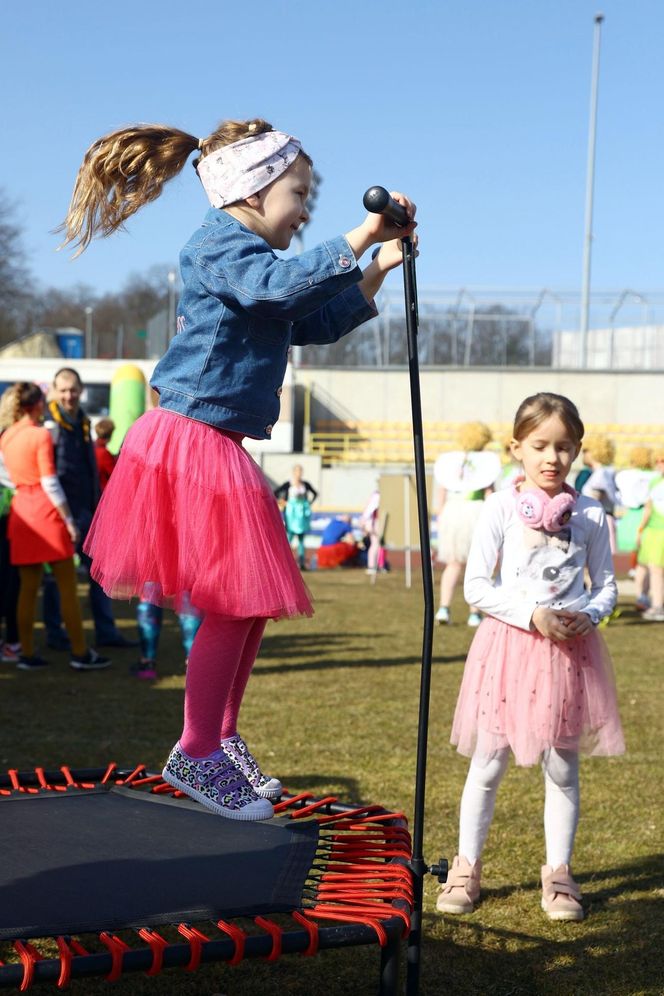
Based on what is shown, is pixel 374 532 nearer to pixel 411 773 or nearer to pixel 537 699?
pixel 411 773

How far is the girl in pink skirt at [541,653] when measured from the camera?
3406 mm

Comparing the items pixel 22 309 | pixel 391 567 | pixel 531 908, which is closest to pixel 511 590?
pixel 531 908

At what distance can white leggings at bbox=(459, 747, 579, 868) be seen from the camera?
137 inches

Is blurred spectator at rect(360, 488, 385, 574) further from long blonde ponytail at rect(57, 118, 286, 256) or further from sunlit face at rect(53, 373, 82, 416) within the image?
long blonde ponytail at rect(57, 118, 286, 256)

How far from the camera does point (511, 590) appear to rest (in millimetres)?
3514

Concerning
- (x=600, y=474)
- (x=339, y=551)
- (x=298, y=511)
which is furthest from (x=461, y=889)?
(x=339, y=551)

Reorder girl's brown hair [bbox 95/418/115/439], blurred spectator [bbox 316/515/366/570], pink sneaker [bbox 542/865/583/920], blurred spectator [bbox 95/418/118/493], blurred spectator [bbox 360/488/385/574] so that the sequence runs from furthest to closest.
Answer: blurred spectator [bbox 316/515/366/570]
blurred spectator [bbox 360/488/385/574]
girl's brown hair [bbox 95/418/115/439]
blurred spectator [bbox 95/418/118/493]
pink sneaker [bbox 542/865/583/920]

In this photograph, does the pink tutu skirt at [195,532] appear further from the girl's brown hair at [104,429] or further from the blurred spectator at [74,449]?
the girl's brown hair at [104,429]

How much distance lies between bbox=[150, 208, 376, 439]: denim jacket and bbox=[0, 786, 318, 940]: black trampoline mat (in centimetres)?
106

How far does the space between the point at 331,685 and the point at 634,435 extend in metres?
24.3

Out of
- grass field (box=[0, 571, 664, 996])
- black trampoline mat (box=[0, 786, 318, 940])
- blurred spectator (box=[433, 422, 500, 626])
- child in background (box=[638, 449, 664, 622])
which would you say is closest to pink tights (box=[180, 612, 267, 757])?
black trampoline mat (box=[0, 786, 318, 940])

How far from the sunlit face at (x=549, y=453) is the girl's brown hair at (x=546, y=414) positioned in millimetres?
12

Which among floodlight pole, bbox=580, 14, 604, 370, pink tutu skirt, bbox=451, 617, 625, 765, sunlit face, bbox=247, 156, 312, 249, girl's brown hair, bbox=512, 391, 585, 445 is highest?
floodlight pole, bbox=580, 14, 604, 370

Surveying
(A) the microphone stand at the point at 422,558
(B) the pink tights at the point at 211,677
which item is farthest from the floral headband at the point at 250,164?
(B) the pink tights at the point at 211,677
